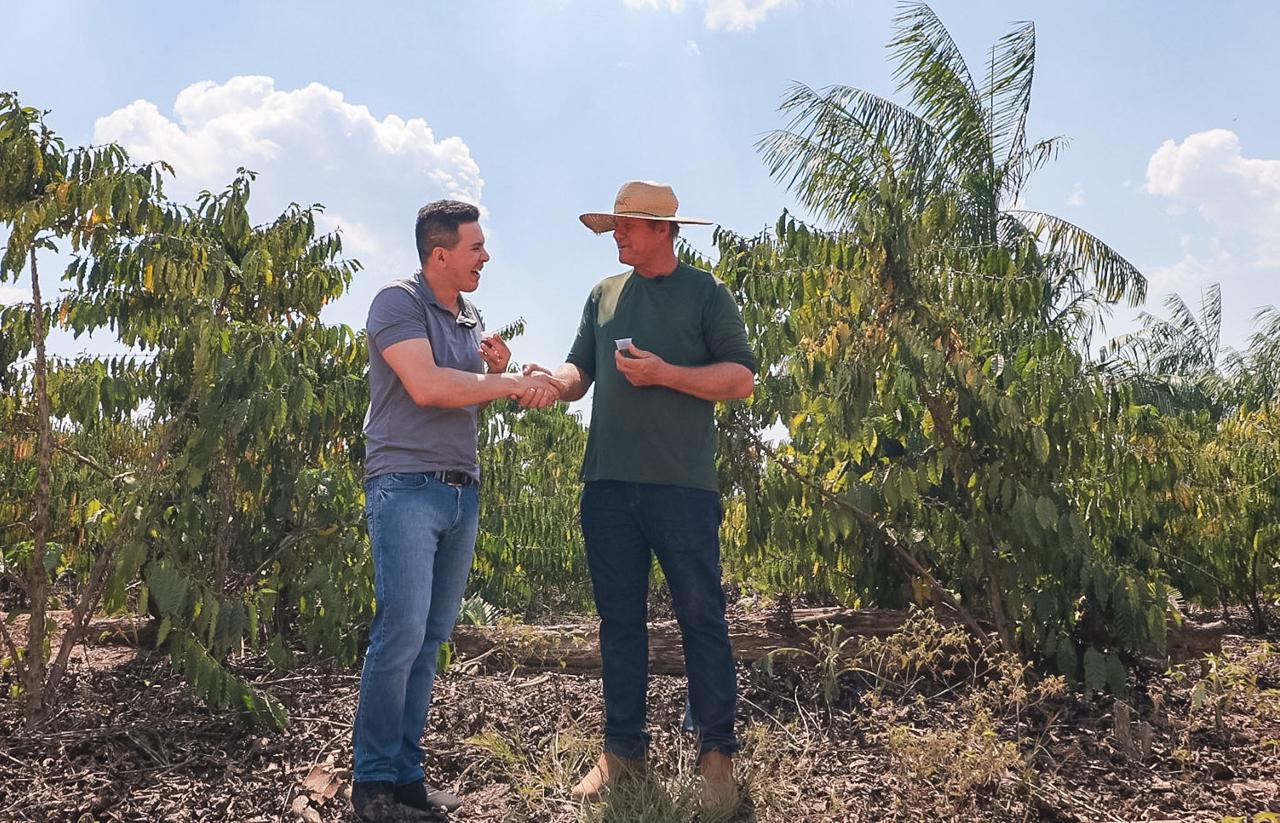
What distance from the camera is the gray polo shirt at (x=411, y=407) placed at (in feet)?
10.3

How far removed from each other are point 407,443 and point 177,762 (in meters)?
1.64

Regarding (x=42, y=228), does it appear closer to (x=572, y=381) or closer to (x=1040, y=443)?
(x=572, y=381)

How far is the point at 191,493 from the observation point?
4520 mm

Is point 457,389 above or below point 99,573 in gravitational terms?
above

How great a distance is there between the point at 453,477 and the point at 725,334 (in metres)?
0.89

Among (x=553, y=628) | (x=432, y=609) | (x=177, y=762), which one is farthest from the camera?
(x=553, y=628)

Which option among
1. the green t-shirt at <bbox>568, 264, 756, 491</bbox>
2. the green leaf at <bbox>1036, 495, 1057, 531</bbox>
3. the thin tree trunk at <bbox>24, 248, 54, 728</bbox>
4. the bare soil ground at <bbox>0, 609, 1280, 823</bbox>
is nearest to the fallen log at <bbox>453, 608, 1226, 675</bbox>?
the bare soil ground at <bbox>0, 609, 1280, 823</bbox>

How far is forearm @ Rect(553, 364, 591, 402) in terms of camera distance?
3533 mm

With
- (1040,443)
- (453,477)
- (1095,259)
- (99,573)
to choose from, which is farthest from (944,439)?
(1095,259)

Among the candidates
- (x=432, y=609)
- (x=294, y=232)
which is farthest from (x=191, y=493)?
(x=432, y=609)

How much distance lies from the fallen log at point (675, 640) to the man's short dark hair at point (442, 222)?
90.1 inches

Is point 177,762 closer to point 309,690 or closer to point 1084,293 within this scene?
point 309,690

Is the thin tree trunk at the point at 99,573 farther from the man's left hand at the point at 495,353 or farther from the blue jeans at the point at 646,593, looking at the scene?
the blue jeans at the point at 646,593

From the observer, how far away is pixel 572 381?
355 cm
